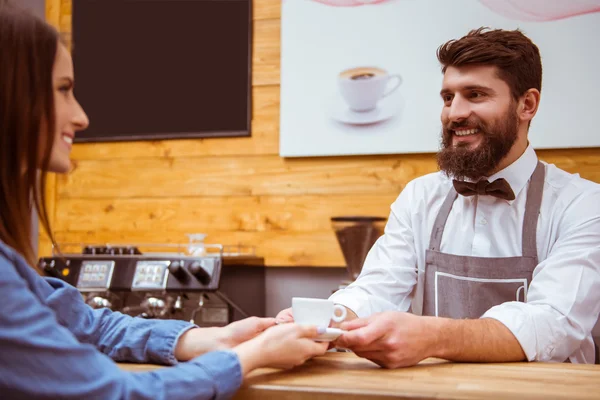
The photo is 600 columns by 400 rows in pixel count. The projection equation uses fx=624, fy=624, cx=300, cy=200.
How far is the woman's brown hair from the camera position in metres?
0.82

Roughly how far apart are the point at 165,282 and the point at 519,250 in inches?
47.1

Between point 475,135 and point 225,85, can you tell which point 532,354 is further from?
point 225,85

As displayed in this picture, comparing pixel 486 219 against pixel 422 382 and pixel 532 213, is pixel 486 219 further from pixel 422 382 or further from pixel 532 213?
pixel 422 382

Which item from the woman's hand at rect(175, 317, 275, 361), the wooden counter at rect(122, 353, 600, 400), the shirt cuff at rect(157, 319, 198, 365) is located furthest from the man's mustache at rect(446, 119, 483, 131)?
the shirt cuff at rect(157, 319, 198, 365)

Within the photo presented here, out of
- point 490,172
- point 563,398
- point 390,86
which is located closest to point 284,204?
point 390,86

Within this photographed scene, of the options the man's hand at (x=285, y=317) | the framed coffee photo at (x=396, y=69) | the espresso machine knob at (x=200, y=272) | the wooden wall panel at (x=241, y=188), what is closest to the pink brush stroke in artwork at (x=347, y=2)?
the framed coffee photo at (x=396, y=69)

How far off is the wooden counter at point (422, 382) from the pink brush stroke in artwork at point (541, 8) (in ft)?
5.28

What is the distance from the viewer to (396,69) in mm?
2496

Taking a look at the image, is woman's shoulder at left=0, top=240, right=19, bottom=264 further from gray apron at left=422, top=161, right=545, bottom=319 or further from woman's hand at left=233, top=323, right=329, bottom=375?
gray apron at left=422, top=161, right=545, bottom=319

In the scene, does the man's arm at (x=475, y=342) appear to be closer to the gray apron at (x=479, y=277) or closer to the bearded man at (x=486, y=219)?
the bearded man at (x=486, y=219)

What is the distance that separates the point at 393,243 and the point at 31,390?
1.28 meters

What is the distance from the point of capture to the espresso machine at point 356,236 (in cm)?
231

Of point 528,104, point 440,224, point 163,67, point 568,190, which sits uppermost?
point 163,67

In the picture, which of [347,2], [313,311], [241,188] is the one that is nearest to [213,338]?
[313,311]
